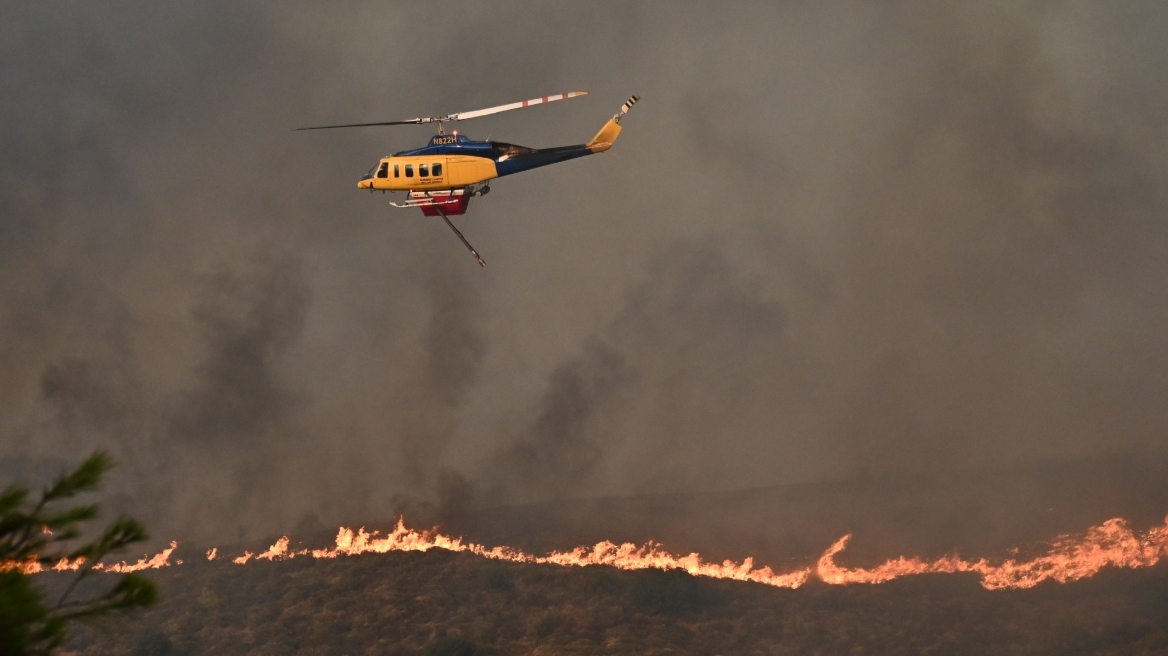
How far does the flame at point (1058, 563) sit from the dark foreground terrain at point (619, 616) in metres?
1.04

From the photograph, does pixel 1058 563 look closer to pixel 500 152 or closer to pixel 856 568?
pixel 856 568

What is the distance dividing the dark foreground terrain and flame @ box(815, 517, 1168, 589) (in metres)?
1.04

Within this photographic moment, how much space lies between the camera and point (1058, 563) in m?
84.3

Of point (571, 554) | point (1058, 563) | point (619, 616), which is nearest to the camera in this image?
point (619, 616)

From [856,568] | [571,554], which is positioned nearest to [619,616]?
[571,554]

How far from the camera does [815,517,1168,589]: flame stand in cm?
8325

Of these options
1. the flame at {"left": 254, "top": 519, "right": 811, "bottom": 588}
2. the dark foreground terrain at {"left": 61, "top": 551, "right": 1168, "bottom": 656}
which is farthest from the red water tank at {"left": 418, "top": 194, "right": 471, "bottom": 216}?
the flame at {"left": 254, "top": 519, "right": 811, "bottom": 588}

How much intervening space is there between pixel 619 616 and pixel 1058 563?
3129cm

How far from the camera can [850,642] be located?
3014 inches

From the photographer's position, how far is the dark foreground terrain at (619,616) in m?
76.1

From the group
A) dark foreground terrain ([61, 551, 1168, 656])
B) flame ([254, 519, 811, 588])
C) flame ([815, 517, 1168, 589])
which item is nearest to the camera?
dark foreground terrain ([61, 551, 1168, 656])

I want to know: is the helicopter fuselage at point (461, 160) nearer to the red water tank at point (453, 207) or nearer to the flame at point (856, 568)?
the red water tank at point (453, 207)

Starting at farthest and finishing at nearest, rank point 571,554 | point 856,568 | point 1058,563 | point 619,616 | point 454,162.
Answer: point 571,554
point 856,568
point 1058,563
point 619,616
point 454,162

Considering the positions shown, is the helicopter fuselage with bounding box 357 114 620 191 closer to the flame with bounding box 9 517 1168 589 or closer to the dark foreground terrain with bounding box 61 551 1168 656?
the dark foreground terrain with bounding box 61 551 1168 656
